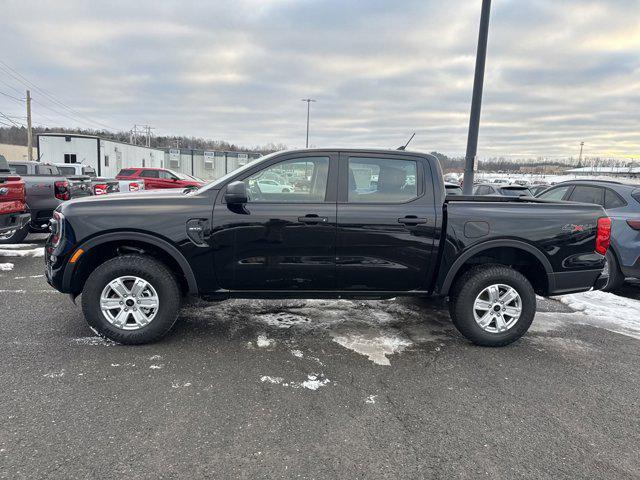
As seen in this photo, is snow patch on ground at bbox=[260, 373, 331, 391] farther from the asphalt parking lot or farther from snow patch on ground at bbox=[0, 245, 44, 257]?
snow patch on ground at bbox=[0, 245, 44, 257]

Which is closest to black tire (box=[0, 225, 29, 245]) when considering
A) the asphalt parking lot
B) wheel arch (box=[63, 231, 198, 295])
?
the asphalt parking lot

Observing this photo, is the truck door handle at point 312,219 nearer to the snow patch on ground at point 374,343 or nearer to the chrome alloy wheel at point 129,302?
the snow patch on ground at point 374,343

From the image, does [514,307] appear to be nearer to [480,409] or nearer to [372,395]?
[480,409]

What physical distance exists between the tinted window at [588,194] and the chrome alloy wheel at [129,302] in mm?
6522

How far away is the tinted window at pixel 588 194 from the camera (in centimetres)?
674

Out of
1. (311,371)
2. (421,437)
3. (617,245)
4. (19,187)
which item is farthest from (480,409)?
(19,187)

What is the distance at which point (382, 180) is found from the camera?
423 centimetres

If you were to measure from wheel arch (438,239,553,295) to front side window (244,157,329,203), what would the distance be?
4.79 ft

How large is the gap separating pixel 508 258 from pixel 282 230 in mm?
2330

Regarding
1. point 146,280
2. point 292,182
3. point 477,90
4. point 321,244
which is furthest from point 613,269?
point 146,280

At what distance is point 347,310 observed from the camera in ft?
17.2

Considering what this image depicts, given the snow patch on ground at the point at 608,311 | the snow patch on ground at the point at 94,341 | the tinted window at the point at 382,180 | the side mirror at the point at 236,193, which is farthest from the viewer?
the snow patch on ground at the point at 608,311

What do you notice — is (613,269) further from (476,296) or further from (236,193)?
(236,193)

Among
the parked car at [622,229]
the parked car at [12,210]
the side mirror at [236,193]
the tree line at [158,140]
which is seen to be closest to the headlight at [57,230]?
the side mirror at [236,193]
